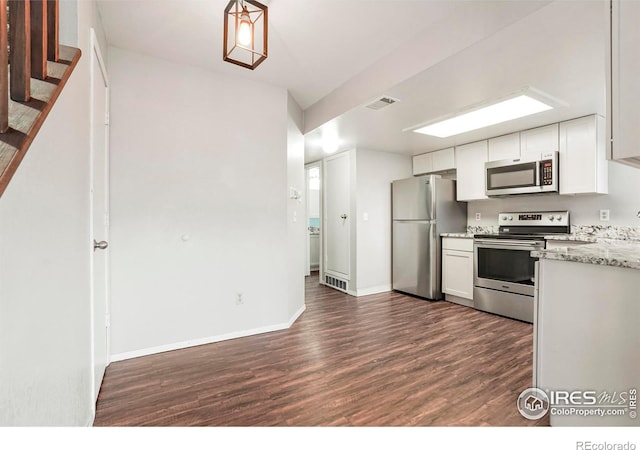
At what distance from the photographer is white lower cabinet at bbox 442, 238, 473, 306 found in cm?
380

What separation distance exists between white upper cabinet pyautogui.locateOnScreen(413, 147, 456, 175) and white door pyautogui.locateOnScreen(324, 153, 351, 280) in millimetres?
1133

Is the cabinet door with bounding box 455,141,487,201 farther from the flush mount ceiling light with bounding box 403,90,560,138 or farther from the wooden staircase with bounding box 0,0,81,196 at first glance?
the wooden staircase with bounding box 0,0,81,196

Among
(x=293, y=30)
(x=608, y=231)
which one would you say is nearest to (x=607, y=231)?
(x=608, y=231)

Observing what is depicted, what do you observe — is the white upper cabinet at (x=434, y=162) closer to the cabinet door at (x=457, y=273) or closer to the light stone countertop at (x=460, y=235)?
the light stone countertop at (x=460, y=235)

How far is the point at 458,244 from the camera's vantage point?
12.9 ft

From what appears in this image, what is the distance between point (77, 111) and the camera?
4.63ft

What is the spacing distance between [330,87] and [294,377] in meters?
2.52

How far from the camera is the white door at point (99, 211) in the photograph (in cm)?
174

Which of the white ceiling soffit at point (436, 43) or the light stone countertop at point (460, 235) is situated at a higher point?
the white ceiling soffit at point (436, 43)

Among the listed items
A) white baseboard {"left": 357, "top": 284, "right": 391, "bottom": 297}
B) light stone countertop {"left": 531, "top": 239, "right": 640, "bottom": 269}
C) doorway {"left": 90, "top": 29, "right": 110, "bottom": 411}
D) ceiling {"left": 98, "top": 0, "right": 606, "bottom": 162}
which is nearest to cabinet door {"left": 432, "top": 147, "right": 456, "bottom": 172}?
ceiling {"left": 98, "top": 0, "right": 606, "bottom": 162}

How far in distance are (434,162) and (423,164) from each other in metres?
0.21

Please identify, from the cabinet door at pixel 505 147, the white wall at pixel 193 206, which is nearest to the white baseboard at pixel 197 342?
the white wall at pixel 193 206

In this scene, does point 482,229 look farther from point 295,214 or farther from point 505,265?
point 295,214

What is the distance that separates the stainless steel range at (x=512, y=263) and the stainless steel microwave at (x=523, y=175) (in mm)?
434
